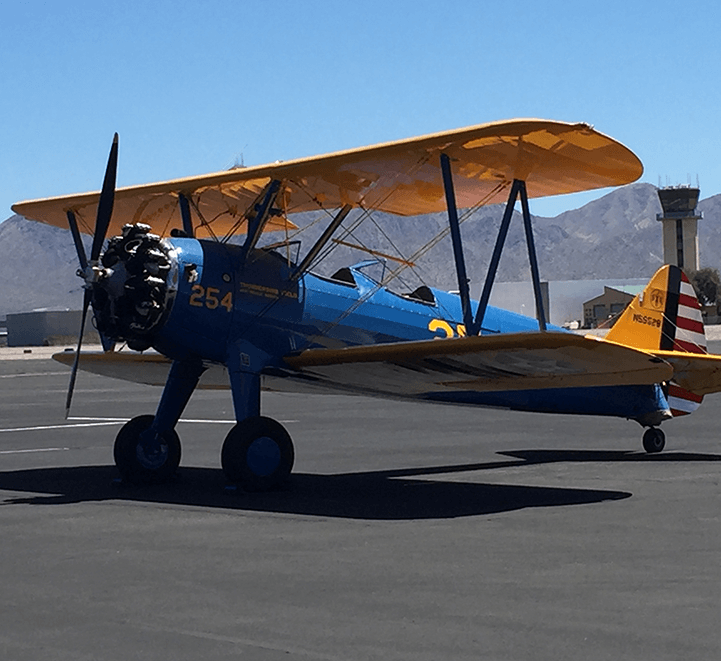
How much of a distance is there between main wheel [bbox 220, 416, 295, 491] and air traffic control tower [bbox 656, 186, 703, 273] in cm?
12690

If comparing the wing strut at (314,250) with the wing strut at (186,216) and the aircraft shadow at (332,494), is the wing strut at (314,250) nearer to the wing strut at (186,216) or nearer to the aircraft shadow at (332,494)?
the wing strut at (186,216)

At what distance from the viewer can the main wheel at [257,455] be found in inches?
402

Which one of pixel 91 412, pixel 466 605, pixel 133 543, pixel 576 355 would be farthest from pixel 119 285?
pixel 91 412

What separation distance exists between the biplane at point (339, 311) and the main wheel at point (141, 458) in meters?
0.01

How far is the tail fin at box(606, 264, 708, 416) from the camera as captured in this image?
45.0ft

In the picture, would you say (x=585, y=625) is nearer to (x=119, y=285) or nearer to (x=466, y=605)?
(x=466, y=605)

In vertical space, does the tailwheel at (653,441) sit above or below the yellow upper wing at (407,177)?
below

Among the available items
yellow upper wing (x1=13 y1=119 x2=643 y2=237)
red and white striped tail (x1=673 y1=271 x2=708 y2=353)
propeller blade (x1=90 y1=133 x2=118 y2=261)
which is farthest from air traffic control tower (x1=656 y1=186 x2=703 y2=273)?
propeller blade (x1=90 y1=133 x2=118 y2=261)

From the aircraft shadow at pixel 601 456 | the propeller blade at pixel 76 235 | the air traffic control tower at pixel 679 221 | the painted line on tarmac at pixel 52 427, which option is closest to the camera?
the propeller blade at pixel 76 235

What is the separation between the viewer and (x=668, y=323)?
1405 centimetres

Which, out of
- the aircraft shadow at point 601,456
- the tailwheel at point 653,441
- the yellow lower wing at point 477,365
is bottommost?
the aircraft shadow at point 601,456

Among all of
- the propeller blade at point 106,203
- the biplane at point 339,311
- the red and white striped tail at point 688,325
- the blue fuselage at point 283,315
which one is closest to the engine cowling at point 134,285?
the biplane at point 339,311

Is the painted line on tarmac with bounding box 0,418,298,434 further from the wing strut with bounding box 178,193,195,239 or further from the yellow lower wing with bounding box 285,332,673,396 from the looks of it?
the yellow lower wing with bounding box 285,332,673,396

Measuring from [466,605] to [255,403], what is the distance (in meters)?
5.03
